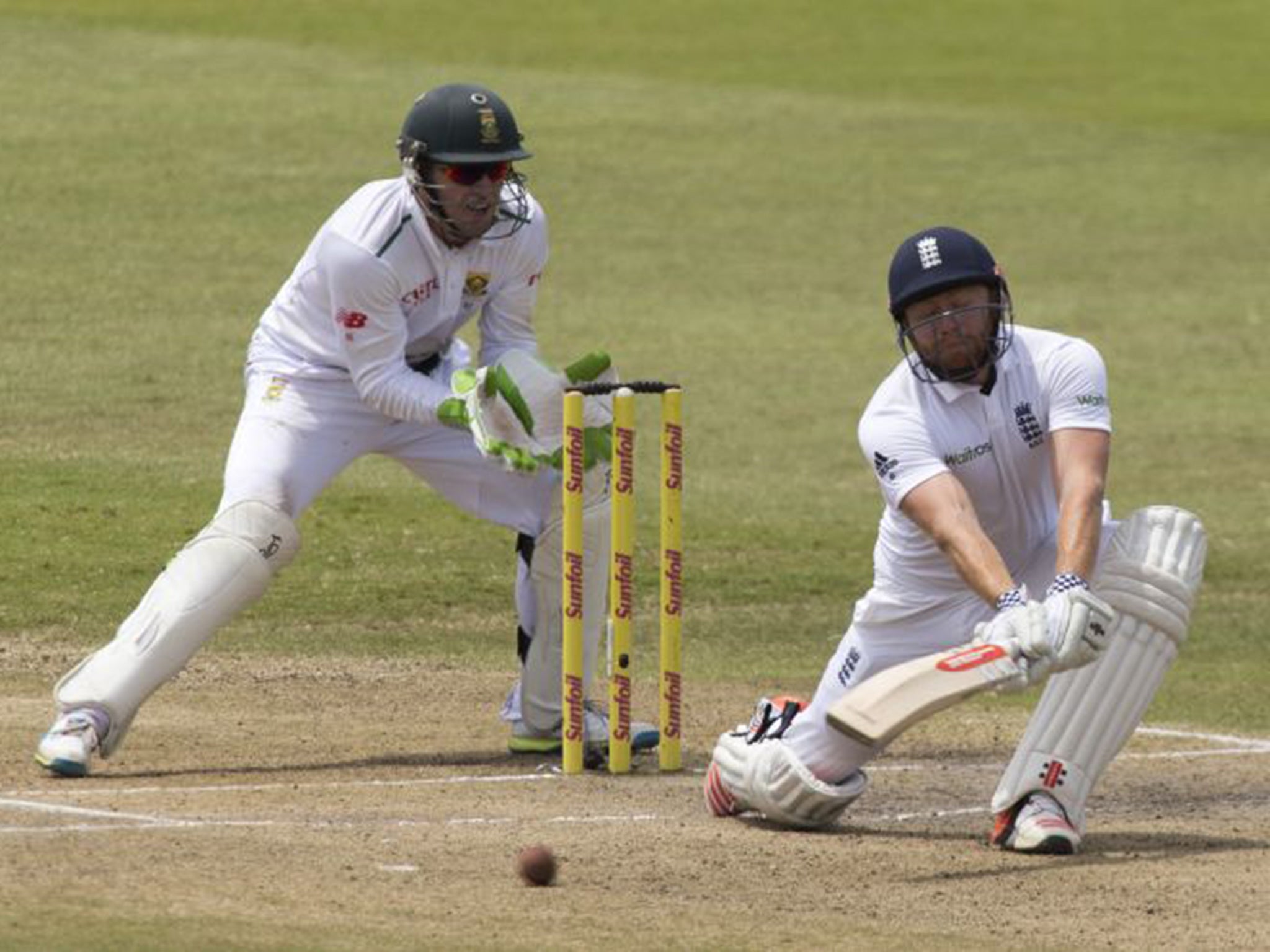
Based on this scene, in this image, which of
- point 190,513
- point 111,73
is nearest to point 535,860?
point 190,513

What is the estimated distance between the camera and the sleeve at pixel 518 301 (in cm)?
894

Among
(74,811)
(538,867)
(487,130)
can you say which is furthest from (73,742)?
(487,130)

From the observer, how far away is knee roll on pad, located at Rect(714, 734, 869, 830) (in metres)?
7.88

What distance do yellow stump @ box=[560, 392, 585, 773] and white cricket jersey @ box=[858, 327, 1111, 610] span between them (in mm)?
982

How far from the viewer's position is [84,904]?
6445 mm

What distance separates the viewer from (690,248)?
21203mm

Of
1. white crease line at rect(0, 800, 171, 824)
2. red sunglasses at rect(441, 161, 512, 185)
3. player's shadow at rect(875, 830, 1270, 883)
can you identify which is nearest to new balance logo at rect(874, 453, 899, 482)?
player's shadow at rect(875, 830, 1270, 883)

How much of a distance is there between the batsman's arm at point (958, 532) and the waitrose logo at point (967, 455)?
131 mm

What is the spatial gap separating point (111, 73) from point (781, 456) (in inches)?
451

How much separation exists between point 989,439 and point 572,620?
4.79 ft

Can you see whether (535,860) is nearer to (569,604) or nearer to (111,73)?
(569,604)

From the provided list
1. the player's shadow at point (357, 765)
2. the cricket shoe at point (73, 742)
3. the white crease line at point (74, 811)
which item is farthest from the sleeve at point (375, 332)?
the white crease line at point (74, 811)

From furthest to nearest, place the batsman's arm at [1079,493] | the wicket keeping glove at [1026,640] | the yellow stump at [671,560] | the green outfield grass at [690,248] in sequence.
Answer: the green outfield grass at [690,248] < the yellow stump at [671,560] < the batsman's arm at [1079,493] < the wicket keeping glove at [1026,640]

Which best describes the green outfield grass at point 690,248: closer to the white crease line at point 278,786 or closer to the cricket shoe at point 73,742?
the white crease line at point 278,786
